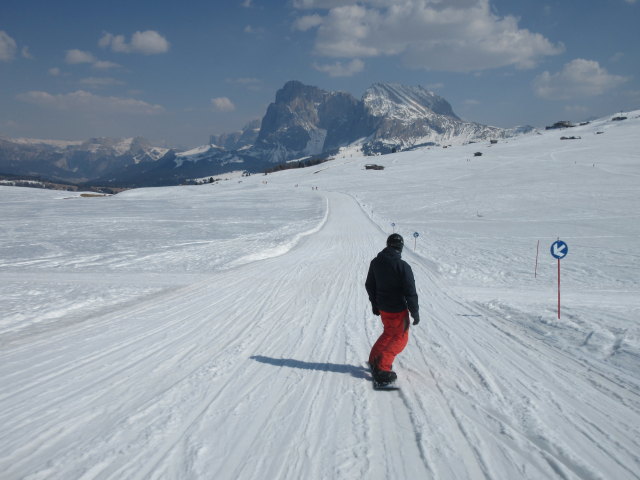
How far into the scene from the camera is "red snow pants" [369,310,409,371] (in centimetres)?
572

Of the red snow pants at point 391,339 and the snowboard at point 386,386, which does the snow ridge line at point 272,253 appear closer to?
the red snow pants at point 391,339

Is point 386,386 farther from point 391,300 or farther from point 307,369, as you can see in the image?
point 307,369

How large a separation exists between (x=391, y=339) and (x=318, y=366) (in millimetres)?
1344

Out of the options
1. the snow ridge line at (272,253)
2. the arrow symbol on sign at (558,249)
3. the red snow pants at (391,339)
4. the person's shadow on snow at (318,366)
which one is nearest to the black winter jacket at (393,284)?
the red snow pants at (391,339)

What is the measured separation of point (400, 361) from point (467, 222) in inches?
1000

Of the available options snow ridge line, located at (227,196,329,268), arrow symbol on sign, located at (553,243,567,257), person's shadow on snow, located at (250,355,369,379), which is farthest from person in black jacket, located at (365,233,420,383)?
snow ridge line, located at (227,196,329,268)

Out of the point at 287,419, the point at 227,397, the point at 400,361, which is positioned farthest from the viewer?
the point at 400,361

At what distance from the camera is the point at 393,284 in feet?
18.6

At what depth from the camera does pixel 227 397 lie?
17.7ft

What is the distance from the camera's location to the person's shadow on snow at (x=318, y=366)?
20.4 ft

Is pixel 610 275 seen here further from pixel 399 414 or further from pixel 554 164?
pixel 554 164

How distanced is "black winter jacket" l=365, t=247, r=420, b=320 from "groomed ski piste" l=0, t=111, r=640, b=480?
118 cm

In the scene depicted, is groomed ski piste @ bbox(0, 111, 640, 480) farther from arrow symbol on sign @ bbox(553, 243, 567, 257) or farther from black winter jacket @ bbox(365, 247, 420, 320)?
arrow symbol on sign @ bbox(553, 243, 567, 257)

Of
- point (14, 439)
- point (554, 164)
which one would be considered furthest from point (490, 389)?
point (554, 164)
